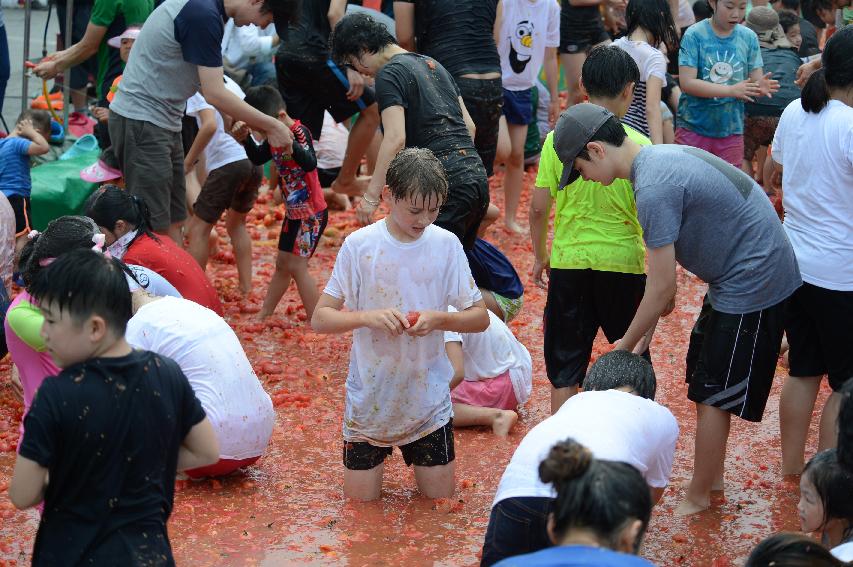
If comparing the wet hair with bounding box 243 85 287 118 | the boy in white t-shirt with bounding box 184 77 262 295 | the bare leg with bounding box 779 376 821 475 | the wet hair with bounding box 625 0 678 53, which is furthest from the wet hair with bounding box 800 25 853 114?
the boy in white t-shirt with bounding box 184 77 262 295

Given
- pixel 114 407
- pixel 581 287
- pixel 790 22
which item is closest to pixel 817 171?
pixel 581 287

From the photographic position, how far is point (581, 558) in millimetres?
2584

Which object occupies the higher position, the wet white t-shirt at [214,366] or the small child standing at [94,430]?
the small child standing at [94,430]

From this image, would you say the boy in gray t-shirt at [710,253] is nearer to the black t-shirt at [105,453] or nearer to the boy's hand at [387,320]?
the boy's hand at [387,320]

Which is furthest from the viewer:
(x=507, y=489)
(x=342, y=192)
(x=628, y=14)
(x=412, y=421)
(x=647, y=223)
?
(x=342, y=192)

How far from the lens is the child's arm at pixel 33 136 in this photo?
751 cm

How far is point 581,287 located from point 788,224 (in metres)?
0.99

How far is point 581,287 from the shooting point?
5.34 meters

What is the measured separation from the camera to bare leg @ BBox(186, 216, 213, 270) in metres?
7.95

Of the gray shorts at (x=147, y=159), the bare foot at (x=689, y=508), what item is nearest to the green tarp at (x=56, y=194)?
the gray shorts at (x=147, y=159)

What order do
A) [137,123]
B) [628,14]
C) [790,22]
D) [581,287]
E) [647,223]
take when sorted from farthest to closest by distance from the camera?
[790,22], [628,14], [137,123], [581,287], [647,223]

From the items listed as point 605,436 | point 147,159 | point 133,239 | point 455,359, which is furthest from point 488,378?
point 147,159

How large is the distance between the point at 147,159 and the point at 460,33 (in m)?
2.51

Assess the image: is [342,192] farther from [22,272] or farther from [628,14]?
[22,272]
